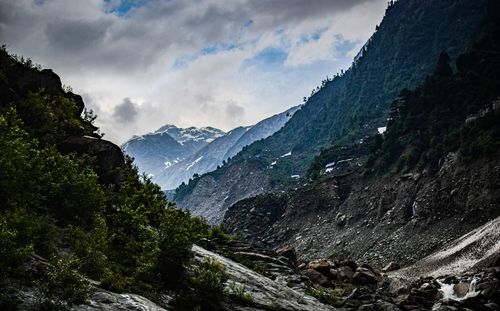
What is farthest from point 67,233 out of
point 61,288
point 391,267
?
point 391,267

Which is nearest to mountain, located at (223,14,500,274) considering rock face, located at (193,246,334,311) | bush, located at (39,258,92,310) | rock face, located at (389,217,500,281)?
rock face, located at (389,217,500,281)

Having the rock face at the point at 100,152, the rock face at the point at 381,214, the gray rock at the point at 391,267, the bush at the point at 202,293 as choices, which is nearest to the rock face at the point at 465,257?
the gray rock at the point at 391,267

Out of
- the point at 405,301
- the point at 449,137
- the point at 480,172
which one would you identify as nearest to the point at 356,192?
the point at 449,137

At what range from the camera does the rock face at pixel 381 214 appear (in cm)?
6031

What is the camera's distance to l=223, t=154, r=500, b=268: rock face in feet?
198

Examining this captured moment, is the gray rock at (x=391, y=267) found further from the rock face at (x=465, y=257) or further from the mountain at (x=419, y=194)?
the rock face at (x=465, y=257)

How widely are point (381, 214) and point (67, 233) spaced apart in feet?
241

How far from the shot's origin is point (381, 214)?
83.6m

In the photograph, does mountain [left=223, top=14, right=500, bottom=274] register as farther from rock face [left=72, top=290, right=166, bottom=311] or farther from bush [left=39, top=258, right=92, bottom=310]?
bush [left=39, top=258, right=92, bottom=310]

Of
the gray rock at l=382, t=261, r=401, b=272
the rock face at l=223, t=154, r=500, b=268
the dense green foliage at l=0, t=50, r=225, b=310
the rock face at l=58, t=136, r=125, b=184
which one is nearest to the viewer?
the dense green foliage at l=0, t=50, r=225, b=310

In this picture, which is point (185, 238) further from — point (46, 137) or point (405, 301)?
point (405, 301)

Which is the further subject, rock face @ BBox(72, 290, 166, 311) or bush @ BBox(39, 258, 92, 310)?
rock face @ BBox(72, 290, 166, 311)

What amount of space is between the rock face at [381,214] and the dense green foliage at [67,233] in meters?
46.7

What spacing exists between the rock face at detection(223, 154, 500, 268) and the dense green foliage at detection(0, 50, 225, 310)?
46.7 m
